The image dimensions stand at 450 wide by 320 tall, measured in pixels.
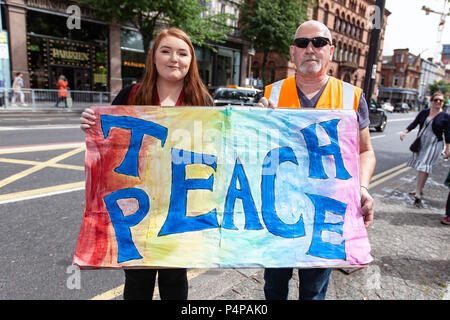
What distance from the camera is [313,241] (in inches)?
70.9

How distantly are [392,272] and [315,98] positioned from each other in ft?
6.86

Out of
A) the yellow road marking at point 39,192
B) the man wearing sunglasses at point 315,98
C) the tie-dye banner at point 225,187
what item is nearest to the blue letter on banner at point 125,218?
the tie-dye banner at point 225,187

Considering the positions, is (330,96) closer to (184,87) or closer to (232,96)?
(184,87)

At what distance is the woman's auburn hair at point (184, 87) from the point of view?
1948 mm

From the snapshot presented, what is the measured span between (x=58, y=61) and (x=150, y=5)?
26.0 ft

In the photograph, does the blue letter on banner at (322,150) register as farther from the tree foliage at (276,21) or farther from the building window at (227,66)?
the building window at (227,66)

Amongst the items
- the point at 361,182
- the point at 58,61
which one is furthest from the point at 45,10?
the point at 361,182

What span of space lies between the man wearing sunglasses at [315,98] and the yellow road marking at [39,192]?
4.01 meters

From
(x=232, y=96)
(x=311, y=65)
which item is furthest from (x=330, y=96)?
(x=232, y=96)

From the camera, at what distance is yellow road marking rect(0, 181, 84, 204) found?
4395 millimetres

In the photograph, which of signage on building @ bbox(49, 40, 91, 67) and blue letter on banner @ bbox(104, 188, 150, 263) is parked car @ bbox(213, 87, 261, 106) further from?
signage on building @ bbox(49, 40, 91, 67)

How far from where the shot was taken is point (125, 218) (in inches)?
71.8

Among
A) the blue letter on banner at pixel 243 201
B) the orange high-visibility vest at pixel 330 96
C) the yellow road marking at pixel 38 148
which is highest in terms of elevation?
the orange high-visibility vest at pixel 330 96
